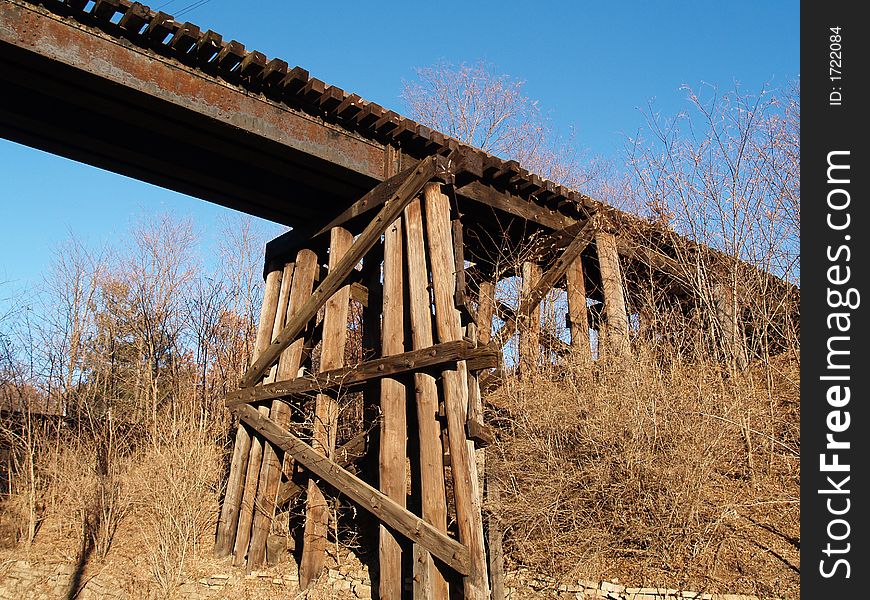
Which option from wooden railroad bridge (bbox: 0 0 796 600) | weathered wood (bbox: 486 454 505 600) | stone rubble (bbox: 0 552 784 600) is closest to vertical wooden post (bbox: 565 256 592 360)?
wooden railroad bridge (bbox: 0 0 796 600)

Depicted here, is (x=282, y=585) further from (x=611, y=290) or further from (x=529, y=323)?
(x=611, y=290)

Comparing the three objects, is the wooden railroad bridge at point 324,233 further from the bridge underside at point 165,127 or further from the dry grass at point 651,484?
the dry grass at point 651,484

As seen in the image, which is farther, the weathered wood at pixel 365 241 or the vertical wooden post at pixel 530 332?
the vertical wooden post at pixel 530 332

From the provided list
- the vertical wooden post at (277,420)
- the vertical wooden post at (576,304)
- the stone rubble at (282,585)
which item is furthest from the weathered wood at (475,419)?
the vertical wooden post at (576,304)

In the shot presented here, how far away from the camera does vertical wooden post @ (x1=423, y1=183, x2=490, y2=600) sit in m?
4.68

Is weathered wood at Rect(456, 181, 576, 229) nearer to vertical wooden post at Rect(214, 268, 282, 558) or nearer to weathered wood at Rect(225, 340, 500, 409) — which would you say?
weathered wood at Rect(225, 340, 500, 409)

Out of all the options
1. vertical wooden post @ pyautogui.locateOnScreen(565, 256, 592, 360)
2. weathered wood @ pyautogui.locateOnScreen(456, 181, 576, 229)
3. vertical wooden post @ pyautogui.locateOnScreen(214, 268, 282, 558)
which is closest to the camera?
vertical wooden post @ pyautogui.locateOnScreen(214, 268, 282, 558)

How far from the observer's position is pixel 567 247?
785 cm

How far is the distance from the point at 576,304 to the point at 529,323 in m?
0.90

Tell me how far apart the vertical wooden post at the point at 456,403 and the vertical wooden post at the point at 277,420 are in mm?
1686

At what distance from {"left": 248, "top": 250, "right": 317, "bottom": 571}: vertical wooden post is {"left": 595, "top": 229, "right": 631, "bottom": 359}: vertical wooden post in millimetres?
3173

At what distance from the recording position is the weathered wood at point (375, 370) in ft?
16.5

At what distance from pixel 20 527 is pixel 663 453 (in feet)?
26.2

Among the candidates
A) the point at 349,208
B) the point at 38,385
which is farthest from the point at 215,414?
the point at 349,208
